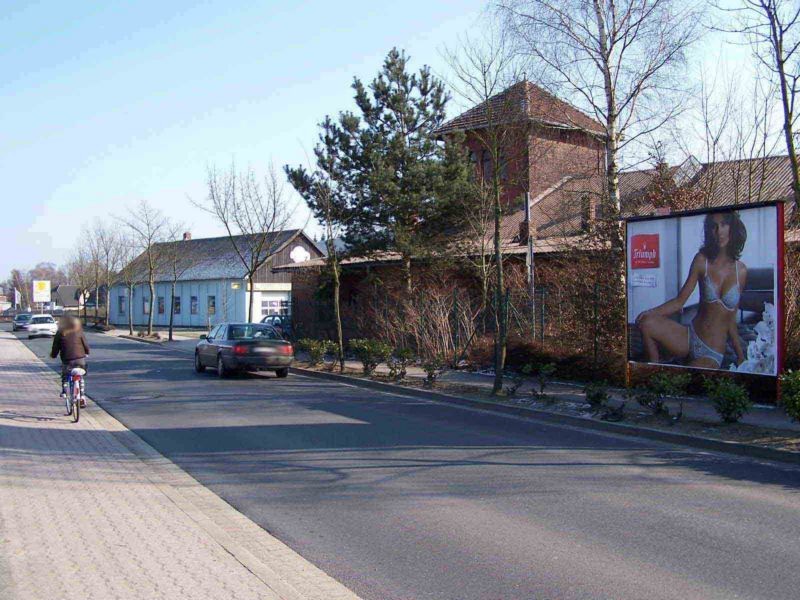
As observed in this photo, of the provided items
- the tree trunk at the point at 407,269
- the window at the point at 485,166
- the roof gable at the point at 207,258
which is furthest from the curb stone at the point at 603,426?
the roof gable at the point at 207,258

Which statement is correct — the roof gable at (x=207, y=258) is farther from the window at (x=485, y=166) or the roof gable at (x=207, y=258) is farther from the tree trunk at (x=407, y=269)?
the window at (x=485, y=166)

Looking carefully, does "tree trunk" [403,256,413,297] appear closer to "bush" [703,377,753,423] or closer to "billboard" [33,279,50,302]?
"bush" [703,377,753,423]

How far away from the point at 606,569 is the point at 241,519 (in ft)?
10.5

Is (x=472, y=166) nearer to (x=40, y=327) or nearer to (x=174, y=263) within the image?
(x=174, y=263)

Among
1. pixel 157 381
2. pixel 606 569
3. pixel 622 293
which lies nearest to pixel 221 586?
pixel 606 569

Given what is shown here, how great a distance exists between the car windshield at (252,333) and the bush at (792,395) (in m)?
13.6

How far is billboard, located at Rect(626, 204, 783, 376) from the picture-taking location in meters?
12.0

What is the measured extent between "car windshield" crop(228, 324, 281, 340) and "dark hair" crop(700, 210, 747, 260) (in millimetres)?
11671

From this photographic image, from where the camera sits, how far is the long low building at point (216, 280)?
52969mm

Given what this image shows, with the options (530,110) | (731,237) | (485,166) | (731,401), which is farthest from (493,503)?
(485,166)

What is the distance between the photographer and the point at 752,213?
40.2 ft

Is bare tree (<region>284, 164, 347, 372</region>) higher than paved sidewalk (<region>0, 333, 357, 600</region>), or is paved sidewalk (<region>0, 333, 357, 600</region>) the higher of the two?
bare tree (<region>284, 164, 347, 372</region>)

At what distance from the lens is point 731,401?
11070 mm

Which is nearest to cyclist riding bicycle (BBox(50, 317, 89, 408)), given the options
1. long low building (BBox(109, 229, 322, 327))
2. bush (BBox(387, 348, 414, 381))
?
bush (BBox(387, 348, 414, 381))
